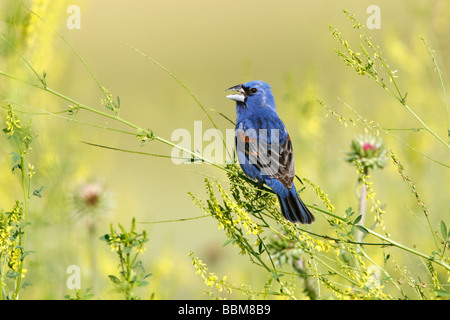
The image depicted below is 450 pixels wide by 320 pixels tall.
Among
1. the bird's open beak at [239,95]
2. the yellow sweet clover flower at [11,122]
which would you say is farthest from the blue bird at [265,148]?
the yellow sweet clover flower at [11,122]

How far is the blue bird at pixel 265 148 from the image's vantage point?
244cm

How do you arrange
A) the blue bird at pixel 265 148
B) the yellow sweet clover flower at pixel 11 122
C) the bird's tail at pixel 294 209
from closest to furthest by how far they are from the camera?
the yellow sweet clover flower at pixel 11 122
the bird's tail at pixel 294 209
the blue bird at pixel 265 148

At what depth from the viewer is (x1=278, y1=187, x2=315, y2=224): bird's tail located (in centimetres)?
232

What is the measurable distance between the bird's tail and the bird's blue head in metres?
0.83

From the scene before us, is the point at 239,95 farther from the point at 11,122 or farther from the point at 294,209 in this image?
the point at 11,122

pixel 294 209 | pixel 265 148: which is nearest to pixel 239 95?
pixel 265 148

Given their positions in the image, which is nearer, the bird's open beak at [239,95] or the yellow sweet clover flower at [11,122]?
the yellow sweet clover flower at [11,122]

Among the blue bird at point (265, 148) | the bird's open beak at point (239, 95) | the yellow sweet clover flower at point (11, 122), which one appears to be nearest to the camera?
the yellow sweet clover flower at point (11, 122)

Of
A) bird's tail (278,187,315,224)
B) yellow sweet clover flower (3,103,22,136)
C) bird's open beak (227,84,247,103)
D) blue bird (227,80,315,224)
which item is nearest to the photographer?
yellow sweet clover flower (3,103,22,136)

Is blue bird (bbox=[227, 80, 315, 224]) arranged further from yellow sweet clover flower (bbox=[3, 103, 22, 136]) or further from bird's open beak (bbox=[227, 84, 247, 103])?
yellow sweet clover flower (bbox=[3, 103, 22, 136])

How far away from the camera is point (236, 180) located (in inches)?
85.9

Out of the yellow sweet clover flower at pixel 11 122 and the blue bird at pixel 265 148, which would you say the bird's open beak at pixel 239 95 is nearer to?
the blue bird at pixel 265 148

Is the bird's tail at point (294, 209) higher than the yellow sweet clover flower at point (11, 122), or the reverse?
the yellow sweet clover flower at point (11, 122)

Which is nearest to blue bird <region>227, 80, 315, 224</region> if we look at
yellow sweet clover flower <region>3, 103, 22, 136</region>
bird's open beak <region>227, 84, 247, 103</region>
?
bird's open beak <region>227, 84, 247, 103</region>
